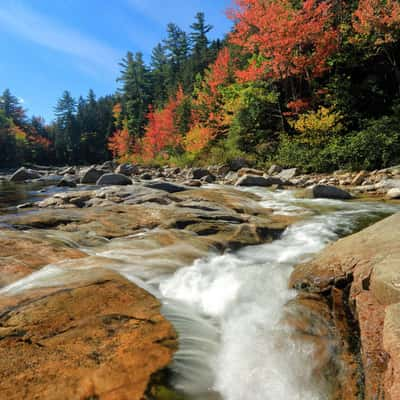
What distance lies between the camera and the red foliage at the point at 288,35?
46.3ft

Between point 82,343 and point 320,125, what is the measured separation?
594 inches

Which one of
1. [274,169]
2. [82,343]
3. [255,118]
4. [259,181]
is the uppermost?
[255,118]

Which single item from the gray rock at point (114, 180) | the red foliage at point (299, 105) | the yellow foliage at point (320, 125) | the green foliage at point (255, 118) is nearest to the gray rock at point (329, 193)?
the yellow foliage at point (320, 125)

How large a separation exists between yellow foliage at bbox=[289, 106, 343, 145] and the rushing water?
11.0 metres

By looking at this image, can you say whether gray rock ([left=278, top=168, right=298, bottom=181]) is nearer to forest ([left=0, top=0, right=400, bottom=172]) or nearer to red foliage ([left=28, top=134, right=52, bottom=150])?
forest ([left=0, top=0, right=400, bottom=172])

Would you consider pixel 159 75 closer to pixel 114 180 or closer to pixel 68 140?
pixel 68 140

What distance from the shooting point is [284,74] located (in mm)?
15844

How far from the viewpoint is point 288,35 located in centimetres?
1412

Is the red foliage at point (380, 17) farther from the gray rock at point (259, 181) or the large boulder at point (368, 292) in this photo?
the large boulder at point (368, 292)

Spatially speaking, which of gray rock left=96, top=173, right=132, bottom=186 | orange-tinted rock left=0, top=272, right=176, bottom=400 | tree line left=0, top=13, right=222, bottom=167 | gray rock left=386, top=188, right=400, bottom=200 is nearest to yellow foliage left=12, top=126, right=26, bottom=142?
tree line left=0, top=13, right=222, bottom=167

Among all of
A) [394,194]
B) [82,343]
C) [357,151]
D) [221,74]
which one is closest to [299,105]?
[357,151]

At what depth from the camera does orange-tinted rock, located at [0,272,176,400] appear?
141 centimetres

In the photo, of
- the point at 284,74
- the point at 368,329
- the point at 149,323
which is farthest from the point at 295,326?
the point at 284,74

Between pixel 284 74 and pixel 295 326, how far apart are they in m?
16.5
